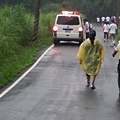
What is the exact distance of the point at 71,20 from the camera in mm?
28016

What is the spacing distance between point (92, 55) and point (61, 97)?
250 cm

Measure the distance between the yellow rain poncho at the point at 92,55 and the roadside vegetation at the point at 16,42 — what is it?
8.07 ft

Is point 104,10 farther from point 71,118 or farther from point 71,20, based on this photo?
point 71,118

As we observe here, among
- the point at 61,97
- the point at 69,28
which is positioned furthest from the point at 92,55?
the point at 69,28

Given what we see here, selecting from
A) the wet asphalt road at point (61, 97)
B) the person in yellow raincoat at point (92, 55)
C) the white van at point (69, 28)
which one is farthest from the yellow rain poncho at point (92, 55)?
the white van at point (69, 28)

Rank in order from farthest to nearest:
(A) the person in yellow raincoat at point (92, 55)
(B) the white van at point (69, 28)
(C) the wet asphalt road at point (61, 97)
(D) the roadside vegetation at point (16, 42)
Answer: (B) the white van at point (69, 28), (D) the roadside vegetation at point (16, 42), (A) the person in yellow raincoat at point (92, 55), (C) the wet asphalt road at point (61, 97)

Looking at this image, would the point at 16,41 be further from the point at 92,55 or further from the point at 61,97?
the point at 61,97

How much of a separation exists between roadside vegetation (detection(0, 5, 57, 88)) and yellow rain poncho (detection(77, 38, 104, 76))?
246cm

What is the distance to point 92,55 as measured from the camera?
13281 mm

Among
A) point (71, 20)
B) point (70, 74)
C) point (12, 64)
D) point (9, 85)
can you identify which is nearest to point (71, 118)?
point (9, 85)

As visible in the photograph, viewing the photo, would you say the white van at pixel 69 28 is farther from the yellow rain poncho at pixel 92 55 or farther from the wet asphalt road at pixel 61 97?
the yellow rain poncho at pixel 92 55

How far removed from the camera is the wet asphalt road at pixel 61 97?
9227 mm

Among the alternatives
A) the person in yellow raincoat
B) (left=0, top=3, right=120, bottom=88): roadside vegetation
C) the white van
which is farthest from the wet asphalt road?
the white van

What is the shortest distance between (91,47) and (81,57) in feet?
1.41
